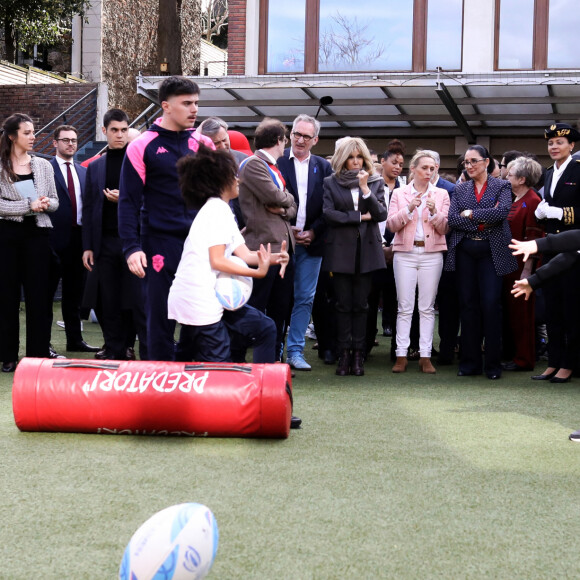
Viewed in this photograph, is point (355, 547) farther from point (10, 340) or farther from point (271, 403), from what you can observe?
point (10, 340)

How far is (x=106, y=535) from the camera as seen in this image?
3.33 m

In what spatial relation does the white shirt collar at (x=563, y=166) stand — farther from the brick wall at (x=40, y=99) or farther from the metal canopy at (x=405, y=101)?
the brick wall at (x=40, y=99)

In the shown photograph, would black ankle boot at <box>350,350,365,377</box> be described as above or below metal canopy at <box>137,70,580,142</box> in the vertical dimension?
below

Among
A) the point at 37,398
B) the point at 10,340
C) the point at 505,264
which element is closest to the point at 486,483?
the point at 37,398

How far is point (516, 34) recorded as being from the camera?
16547 mm

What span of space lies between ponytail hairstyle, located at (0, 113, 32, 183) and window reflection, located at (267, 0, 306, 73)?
10.6 metres

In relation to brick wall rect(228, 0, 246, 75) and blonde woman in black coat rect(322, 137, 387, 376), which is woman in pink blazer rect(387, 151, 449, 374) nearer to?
blonde woman in black coat rect(322, 137, 387, 376)

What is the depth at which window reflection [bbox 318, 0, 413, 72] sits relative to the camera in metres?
16.9

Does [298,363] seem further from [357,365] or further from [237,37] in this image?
[237,37]

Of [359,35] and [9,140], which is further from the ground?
[359,35]

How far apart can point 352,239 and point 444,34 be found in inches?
410

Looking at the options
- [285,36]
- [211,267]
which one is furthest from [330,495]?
[285,36]

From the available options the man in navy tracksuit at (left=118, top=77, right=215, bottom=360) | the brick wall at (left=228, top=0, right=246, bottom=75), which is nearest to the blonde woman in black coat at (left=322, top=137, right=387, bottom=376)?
the man in navy tracksuit at (left=118, top=77, right=215, bottom=360)

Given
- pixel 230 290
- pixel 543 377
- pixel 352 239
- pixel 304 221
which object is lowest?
pixel 543 377
